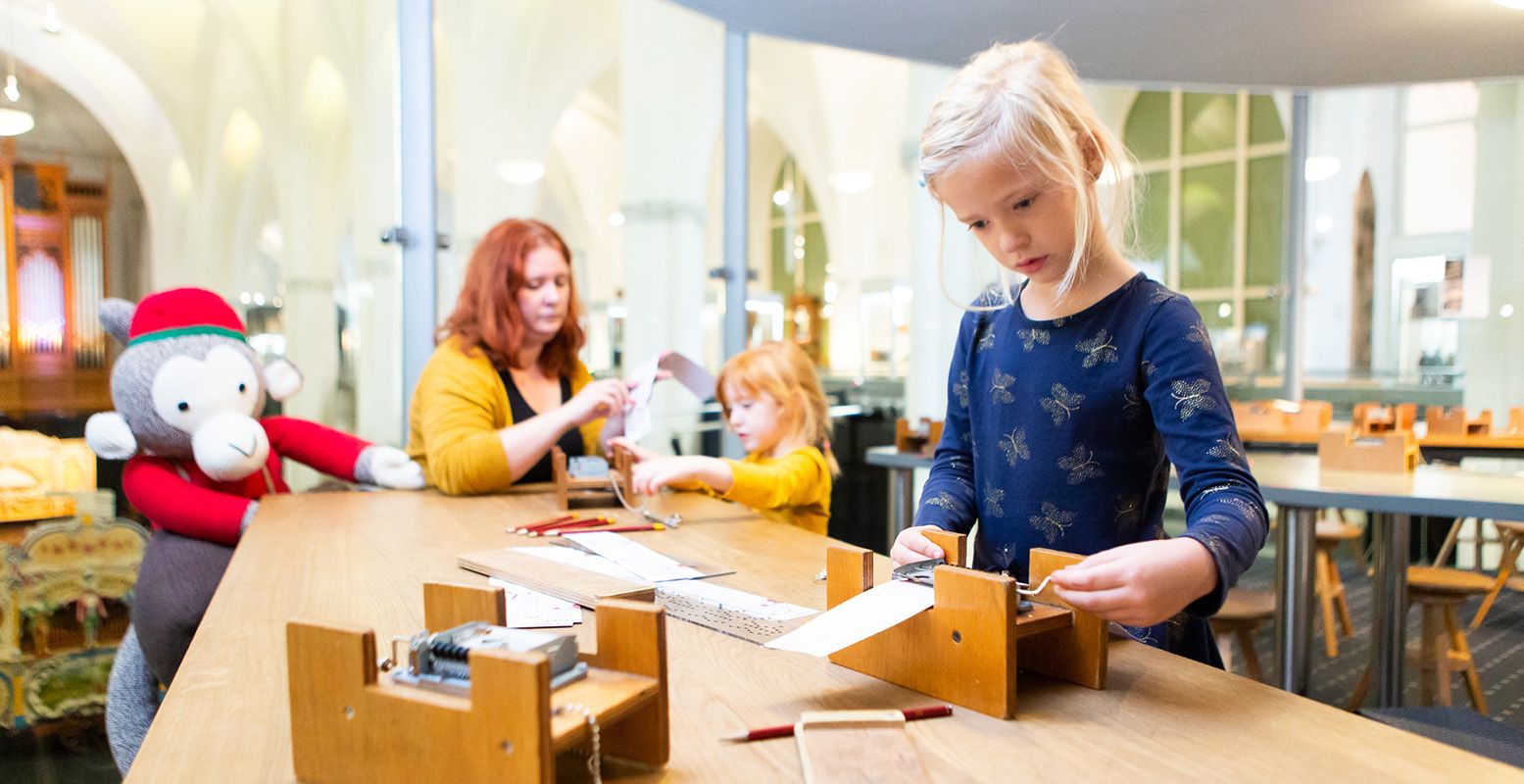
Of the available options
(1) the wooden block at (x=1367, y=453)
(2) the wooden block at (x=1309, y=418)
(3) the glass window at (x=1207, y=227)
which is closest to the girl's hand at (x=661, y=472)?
(1) the wooden block at (x=1367, y=453)

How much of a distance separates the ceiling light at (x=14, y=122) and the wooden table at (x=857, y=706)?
1.76 metres

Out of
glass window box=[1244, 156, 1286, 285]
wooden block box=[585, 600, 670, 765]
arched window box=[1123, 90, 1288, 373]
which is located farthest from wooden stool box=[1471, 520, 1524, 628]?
glass window box=[1244, 156, 1286, 285]

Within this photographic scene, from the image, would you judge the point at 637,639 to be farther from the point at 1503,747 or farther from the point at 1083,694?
the point at 1503,747

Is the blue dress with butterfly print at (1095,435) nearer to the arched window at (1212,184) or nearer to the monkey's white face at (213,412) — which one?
the monkey's white face at (213,412)

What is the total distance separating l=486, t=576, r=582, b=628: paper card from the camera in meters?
1.18

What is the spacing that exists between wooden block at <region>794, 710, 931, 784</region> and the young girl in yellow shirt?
1.30 meters

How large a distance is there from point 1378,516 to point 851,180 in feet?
10.5

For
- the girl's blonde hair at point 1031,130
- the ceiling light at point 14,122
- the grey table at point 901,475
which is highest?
the ceiling light at point 14,122

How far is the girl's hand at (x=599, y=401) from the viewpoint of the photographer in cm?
235

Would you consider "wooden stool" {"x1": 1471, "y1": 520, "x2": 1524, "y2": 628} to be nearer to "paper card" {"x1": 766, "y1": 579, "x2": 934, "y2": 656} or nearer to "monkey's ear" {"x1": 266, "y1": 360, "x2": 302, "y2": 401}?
"paper card" {"x1": 766, "y1": 579, "x2": 934, "y2": 656}

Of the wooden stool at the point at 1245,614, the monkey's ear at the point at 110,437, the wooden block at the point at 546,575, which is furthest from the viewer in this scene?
the wooden stool at the point at 1245,614

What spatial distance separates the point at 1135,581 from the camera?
928 mm

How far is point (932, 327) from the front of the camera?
548 centimetres

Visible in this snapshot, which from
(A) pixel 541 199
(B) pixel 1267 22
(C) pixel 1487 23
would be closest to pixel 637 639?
(B) pixel 1267 22
